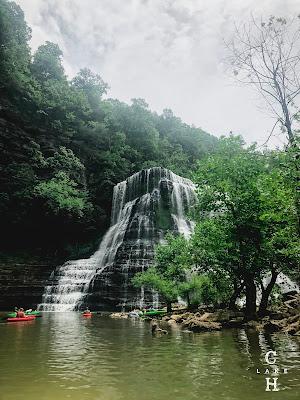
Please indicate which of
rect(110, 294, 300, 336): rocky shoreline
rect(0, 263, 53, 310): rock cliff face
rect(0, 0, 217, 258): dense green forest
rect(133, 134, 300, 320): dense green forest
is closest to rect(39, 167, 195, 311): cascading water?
rect(0, 263, 53, 310): rock cliff face

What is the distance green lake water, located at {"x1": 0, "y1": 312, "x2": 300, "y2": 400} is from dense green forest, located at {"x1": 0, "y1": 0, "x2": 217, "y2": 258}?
85.7 ft

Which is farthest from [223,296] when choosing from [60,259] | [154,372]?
[60,259]

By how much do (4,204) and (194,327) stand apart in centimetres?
2699

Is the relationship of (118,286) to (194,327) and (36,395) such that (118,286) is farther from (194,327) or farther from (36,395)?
(36,395)

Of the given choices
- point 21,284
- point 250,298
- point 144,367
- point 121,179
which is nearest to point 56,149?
point 121,179

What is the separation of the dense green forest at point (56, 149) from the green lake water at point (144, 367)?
26132 mm

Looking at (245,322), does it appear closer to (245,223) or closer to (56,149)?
(245,223)

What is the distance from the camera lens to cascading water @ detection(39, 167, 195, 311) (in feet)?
92.2

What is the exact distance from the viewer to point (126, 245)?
1232 inches

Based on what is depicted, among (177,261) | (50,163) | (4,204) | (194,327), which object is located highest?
(50,163)

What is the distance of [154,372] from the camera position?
22.7 ft

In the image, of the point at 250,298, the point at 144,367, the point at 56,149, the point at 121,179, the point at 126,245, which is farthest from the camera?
the point at 121,179

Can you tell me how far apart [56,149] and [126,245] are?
685 inches

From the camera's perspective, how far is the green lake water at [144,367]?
18.0 feet
